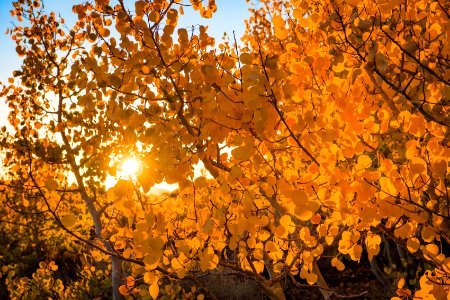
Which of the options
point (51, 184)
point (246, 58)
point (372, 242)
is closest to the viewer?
point (246, 58)

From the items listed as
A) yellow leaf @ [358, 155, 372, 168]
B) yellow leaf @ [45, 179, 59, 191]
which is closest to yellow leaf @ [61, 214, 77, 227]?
yellow leaf @ [45, 179, 59, 191]

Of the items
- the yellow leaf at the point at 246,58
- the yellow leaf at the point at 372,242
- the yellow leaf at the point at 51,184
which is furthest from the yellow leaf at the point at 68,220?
the yellow leaf at the point at 372,242

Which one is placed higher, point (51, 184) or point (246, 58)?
point (246, 58)

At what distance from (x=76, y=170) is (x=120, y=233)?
348cm

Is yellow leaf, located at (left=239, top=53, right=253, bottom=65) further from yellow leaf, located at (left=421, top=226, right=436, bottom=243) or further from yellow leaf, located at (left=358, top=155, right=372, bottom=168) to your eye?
yellow leaf, located at (left=421, top=226, right=436, bottom=243)

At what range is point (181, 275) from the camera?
1.56 m

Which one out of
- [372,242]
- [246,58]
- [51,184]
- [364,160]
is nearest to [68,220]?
[51,184]

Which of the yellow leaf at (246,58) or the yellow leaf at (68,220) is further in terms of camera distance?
the yellow leaf at (68,220)

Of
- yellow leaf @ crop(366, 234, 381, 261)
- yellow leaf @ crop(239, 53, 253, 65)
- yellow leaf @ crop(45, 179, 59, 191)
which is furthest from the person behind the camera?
yellow leaf @ crop(366, 234, 381, 261)

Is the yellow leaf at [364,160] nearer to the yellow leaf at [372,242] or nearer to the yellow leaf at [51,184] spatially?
the yellow leaf at [372,242]

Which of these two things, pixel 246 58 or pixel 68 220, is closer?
pixel 246 58

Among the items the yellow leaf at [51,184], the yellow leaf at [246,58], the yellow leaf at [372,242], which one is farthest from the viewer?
the yellow leaf at [372,242]

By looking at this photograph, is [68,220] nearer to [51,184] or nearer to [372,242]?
[51,184]

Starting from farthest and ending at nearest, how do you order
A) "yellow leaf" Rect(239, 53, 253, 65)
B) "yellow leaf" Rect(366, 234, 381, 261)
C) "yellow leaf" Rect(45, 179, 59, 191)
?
"yellow leaf" Rect(366, 234, 381, 261) < "yellow leaf" Rect(45, 179, 59, 191) < "yellow leaf" Rect(239, 53, 253, 65)
